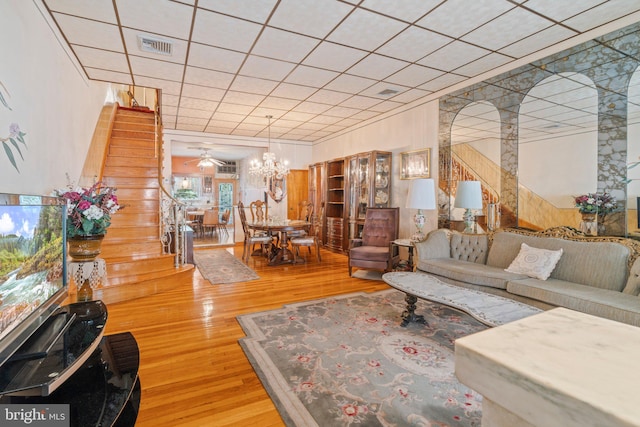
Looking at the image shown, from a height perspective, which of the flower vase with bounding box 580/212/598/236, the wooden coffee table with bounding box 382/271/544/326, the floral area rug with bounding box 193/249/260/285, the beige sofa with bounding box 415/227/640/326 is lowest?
the floral area rug with bounding box 193/249/260/285

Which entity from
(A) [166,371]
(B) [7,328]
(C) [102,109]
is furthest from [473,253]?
(C) [102,109]

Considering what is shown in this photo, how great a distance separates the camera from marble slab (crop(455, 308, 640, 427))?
0.59m

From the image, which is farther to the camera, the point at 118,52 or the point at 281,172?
the point at 281,172

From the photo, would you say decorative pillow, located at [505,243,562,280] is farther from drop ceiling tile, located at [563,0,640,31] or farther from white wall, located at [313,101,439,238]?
drop ceiling tile, located at [563,0,640,31]

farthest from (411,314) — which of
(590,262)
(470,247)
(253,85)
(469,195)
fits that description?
Result: (253,85)

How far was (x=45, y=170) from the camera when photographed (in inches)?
110

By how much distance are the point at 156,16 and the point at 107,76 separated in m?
1.98

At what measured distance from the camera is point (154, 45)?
3.26 metres

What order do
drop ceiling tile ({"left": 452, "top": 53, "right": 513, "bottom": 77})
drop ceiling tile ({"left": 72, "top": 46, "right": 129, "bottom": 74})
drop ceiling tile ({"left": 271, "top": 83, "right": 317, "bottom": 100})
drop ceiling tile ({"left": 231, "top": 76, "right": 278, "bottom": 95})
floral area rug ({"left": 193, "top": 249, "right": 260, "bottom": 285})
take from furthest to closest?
floral area rug ({"left": 193, "top": 249, "right": 260, "bottom": 285}), drop ceiling tile ({"left": 271, "top": 83, "right": 317, "bottom": 100}), drop ceiling tile ({"left": 231, "top": 76, "right": 278, "bottom": 95}), drop ceiling tile ({"left": 452, "top": 53, "right": 513, "bottom": 77}), drop ceiling tile ({"left": 72, "top": 46, "right": 129, "bottom": 74})

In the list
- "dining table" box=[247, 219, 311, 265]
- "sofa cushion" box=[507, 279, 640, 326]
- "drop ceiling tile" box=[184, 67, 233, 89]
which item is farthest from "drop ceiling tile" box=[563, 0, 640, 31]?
"dining table" box=[247, 219, 311, 265]

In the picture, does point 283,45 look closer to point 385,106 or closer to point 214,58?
point 214,58

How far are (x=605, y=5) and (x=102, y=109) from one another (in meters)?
6.76

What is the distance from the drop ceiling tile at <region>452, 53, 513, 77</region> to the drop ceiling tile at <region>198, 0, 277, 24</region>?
8.21 ft

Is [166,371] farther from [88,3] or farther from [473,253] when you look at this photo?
[473,253]
